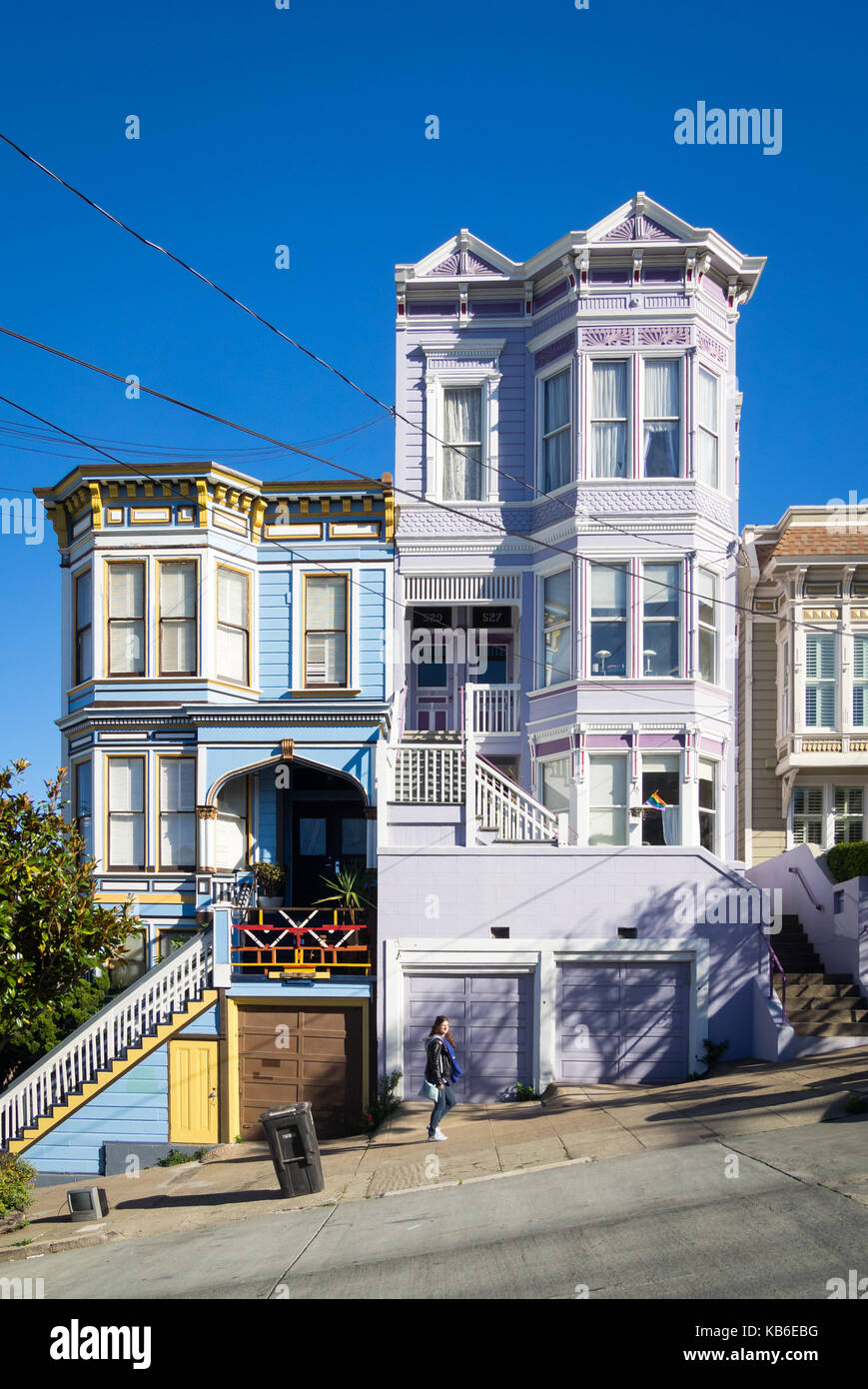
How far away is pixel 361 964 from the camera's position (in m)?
18.8

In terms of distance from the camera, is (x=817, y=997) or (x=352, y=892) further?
(x=352, y=892)

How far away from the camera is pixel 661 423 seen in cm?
2225

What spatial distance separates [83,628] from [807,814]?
15.2 m

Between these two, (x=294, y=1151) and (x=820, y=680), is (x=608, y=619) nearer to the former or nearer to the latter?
(x=820, y=680)

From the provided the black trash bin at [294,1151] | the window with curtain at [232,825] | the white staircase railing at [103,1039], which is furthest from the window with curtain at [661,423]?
the black trash bin at [294,1151]

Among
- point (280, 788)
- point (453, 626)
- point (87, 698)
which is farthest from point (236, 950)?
point (453, 626)

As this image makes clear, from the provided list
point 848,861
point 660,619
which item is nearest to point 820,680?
point 660,619

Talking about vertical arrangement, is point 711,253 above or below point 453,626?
above

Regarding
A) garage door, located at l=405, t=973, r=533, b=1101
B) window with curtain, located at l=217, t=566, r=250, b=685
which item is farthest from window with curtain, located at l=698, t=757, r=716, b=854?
window with curtain, located at l=217, t=566, r=250, b=685

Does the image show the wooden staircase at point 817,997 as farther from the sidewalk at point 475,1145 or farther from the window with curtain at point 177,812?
the window with curtain at point 177,812

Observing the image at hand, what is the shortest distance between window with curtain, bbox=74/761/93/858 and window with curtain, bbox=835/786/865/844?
15070 mm

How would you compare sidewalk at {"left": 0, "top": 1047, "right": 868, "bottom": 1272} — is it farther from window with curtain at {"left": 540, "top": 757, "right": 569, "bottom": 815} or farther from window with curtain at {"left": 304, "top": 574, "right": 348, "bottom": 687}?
window with curtain at {"left": 304, "top": 574, "right": 348, "bottom": 687}

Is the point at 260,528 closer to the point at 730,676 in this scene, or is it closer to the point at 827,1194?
the point at 730,676
